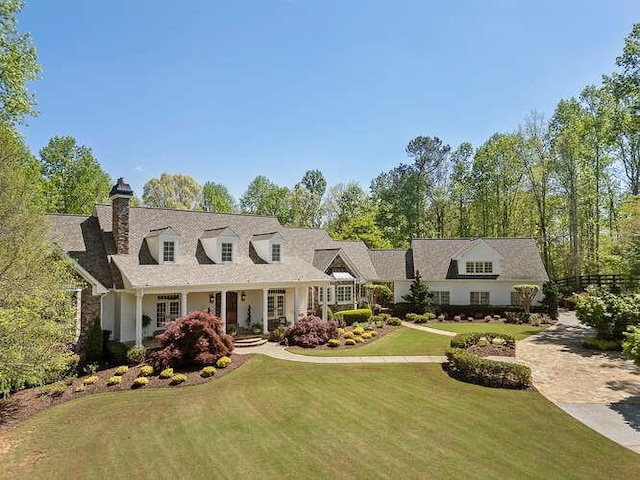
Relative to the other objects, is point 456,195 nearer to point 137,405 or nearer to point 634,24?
point 634,24

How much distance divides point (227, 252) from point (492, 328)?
21713 millimetres

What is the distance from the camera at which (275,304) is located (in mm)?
30938

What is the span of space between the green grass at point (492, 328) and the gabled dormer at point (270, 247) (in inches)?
553

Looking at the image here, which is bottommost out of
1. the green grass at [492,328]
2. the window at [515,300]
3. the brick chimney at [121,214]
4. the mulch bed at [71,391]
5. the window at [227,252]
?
the mulch bed at [71,391]

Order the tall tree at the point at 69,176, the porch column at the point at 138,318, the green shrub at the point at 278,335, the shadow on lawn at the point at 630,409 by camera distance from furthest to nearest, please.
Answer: the tall tree at the point at 69,176 → the green shrub at the point at 278,335 → the porch column at the point at 138,318 → the shadow on lawn at the point at 630,409

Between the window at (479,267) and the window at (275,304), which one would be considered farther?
the window at (479,267)

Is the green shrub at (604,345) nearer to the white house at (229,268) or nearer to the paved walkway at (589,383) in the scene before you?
the paved walkway at (589,383)

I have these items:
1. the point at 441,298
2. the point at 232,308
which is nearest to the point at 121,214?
the point at 232,308

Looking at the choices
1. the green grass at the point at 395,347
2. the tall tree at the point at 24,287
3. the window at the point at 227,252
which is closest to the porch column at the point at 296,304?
the green grass at the point at 395,347

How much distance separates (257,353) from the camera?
932 inches

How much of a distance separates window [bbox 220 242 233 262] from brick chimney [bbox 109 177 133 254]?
21.3 feet

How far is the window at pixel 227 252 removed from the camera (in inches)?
1175

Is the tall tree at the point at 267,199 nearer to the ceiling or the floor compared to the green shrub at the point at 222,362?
nearer to the ceiling

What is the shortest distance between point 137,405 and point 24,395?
655 centimetres
